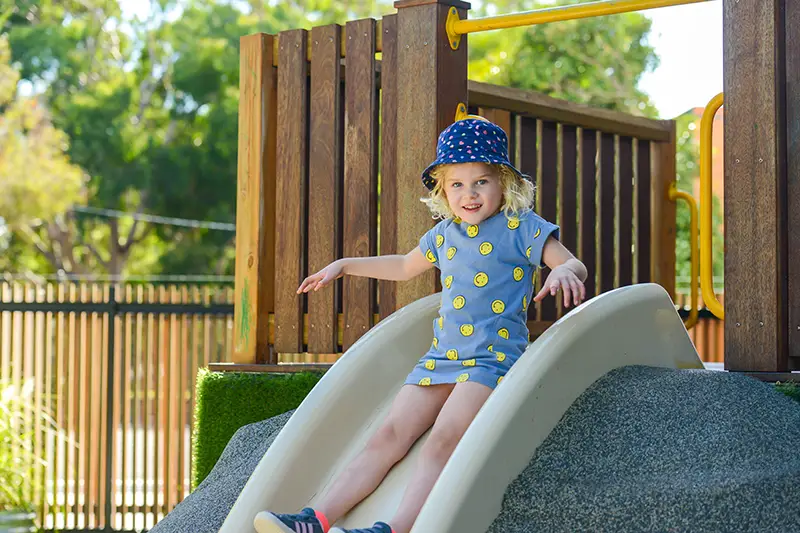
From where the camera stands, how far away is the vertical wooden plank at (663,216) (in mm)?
8164

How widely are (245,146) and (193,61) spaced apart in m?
25.1

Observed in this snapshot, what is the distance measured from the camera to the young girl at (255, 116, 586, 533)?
12.9 ft

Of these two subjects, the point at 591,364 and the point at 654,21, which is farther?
the point at 654,21

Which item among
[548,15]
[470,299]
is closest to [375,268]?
[470,299]

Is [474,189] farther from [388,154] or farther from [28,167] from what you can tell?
[28,167]

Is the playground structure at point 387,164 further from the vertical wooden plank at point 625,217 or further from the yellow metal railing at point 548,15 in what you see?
the vertical wooden plank at point 625,217

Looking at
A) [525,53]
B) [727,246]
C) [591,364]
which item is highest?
[525,53]

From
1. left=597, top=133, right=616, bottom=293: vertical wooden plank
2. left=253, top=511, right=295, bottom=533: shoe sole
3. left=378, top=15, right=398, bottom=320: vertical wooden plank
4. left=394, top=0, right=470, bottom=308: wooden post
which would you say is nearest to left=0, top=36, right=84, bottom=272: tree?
left=597, top=133, right=616, bottom=293: vertical wooden plank

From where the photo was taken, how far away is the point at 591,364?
12.8ft

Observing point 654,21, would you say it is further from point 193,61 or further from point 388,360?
point 388,360

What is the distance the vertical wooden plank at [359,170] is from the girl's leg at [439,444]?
188cm

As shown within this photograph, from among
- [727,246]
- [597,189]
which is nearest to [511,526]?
[727,246]

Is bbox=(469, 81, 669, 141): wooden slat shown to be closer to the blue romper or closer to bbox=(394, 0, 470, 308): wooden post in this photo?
bbox=(394, 0, 470, 308): wooden post

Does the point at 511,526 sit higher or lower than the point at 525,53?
lower
